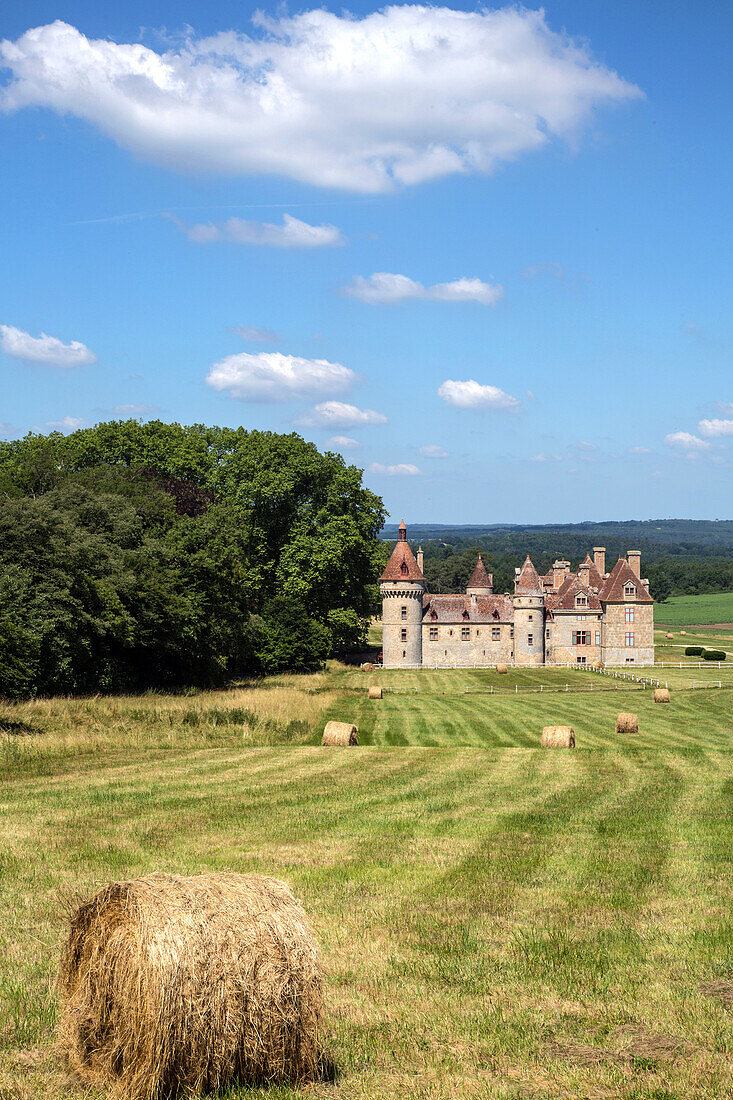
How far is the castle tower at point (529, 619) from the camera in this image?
77.9 metres

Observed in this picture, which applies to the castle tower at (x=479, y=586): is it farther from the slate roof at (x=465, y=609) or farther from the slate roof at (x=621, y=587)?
the slate roof at (x=621, y=587)

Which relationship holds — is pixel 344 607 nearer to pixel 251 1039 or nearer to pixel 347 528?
pixel 347 528

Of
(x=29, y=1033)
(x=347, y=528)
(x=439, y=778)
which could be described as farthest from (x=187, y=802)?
(x=347, y=528)

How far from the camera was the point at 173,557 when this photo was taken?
45656 millimetres

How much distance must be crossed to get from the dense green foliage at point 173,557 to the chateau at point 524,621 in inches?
143

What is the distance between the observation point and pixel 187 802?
17.7 m

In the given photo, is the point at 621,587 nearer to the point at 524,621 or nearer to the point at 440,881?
the point at 524,621

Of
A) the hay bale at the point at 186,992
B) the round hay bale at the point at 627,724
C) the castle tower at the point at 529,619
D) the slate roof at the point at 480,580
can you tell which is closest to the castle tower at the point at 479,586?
the slate roof at the point at 480,580

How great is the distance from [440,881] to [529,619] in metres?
66.7

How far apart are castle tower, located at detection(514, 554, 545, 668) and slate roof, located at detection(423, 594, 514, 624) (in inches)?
78.4

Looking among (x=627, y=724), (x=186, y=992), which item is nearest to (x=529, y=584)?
(x=627, y=724)

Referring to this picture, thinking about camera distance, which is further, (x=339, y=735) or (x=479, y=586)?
(x=479, y=586)

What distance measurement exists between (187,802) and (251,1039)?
11.0 metres

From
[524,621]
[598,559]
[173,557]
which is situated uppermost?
[598,559]
